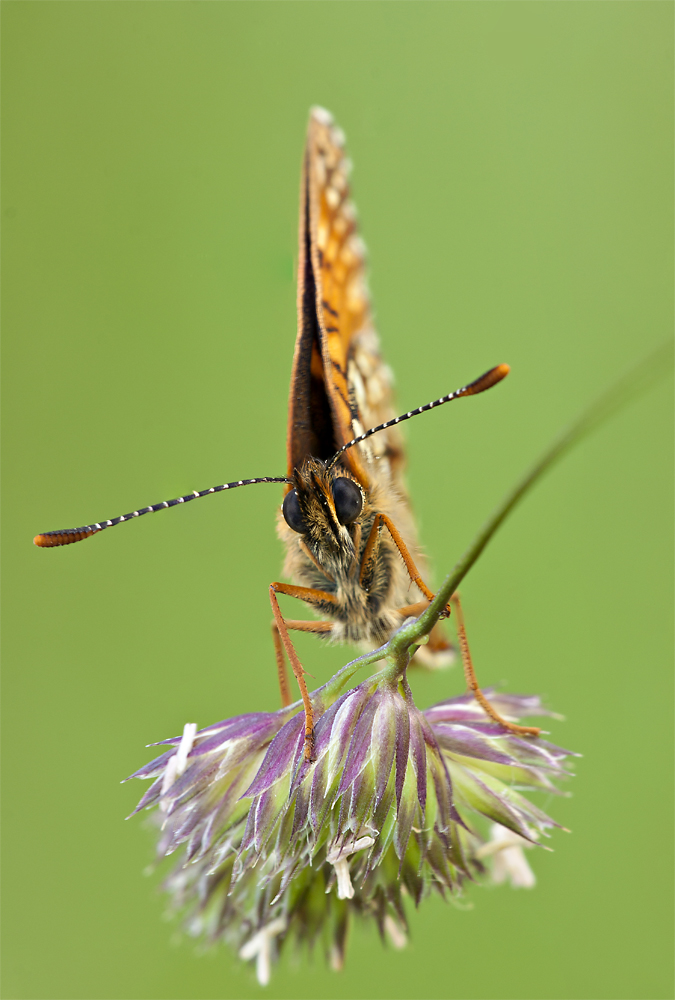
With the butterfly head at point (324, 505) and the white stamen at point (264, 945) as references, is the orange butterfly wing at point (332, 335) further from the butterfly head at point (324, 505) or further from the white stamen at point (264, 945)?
the white stamen at point (264, 945)

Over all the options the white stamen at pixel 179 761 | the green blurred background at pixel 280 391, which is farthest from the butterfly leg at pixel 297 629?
→ the green blurred background at pixel 280 391

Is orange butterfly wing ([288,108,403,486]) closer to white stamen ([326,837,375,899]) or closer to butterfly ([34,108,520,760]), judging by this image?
butterfly ([34,108,520,760])

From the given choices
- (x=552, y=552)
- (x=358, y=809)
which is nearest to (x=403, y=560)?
(x=358, y=809)

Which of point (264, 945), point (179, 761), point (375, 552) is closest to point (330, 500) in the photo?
point (375, 552)

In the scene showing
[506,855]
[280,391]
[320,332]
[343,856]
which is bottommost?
[506,855]

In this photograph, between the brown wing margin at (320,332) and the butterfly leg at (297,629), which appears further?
the brown wing margin at (320,332)

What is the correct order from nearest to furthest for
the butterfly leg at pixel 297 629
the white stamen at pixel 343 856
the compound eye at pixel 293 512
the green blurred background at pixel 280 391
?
the white stamen at pixel 343 856 < the butterfly leg at pixel 297 629 < the compound eye at pixel 293 512 < the green blurred background at pixel 280 391

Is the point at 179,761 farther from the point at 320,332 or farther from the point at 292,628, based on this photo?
the point at 320,332

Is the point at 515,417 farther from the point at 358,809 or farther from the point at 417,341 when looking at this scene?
the point at 358,809
